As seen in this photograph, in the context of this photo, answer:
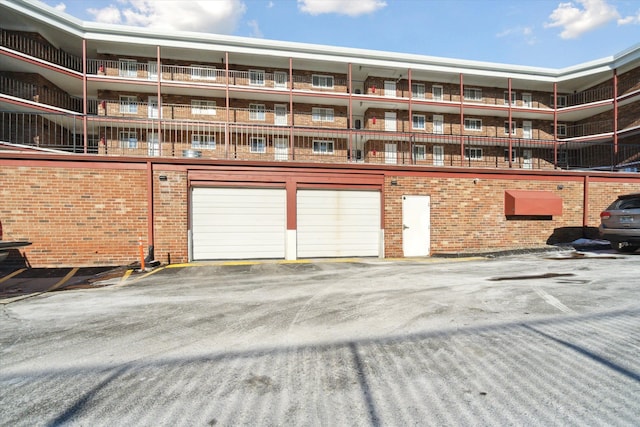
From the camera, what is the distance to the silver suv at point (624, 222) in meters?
8.91

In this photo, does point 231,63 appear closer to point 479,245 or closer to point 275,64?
point 275,64

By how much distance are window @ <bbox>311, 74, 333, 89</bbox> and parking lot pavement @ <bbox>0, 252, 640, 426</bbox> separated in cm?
2153

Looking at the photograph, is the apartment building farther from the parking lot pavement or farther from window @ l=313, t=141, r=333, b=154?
the parking lot pavement

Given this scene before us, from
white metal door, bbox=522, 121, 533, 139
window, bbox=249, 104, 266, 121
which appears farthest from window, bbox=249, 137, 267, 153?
white metal door, bbox=522, 121, 533, 139

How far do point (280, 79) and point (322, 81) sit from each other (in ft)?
10.2

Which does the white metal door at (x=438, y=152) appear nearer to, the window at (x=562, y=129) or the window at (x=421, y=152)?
the window at (x=421, y=152)

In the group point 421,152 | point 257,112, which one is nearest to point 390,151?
point 421,152

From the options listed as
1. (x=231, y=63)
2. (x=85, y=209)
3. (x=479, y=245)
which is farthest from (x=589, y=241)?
(x=231, y=63)

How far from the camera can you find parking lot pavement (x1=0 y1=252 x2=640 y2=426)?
228cm

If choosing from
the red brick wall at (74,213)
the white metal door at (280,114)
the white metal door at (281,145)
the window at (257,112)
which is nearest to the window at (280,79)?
the white metal door at (280,114)

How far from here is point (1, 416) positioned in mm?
2283

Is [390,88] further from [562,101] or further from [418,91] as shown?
[562,101]

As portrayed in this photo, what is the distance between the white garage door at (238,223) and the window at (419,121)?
18606 mm

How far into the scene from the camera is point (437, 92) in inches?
1029
